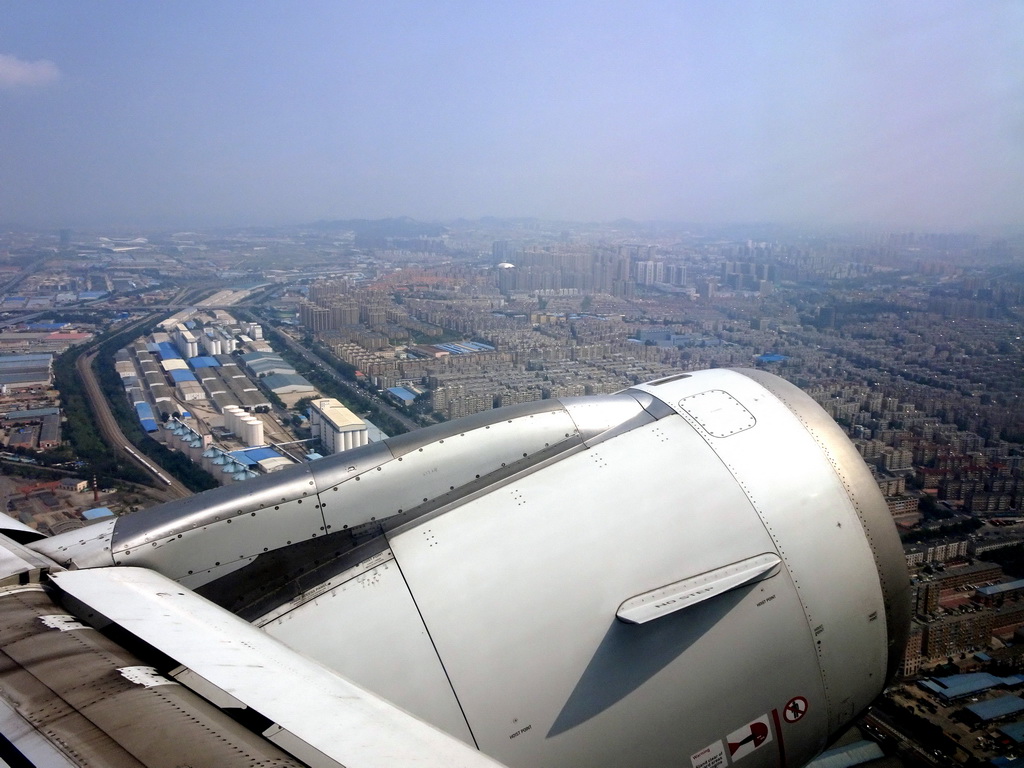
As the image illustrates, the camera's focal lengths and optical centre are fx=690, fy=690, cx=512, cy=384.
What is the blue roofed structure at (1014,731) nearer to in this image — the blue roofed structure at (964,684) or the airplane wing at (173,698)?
the blue roofed structure at (964,684)

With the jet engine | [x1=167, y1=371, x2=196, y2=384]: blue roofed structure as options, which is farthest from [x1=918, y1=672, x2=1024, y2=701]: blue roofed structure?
[x1=167, y1=371, x2=196, y2=384]: blue roofed structure

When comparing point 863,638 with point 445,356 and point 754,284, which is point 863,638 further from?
point 754,284

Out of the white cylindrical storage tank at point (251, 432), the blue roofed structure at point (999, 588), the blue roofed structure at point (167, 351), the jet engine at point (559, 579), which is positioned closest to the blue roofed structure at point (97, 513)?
the white cylindrical storage tank at point (251, 432)

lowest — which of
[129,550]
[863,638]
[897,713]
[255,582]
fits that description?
[897,713]

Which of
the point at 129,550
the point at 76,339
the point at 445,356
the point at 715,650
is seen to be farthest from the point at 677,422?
the point at 76,339

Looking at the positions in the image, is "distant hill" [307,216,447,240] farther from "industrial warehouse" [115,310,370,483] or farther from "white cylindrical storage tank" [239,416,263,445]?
"white cylindrical storage tank" [239,416,263,445]

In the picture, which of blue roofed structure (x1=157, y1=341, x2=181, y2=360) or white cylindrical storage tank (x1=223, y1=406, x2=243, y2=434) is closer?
white cylindrical storage tank (x1=223, y1=406, x2=243, y2=434)

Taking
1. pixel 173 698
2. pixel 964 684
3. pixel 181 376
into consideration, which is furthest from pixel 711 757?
pixel 181 376
